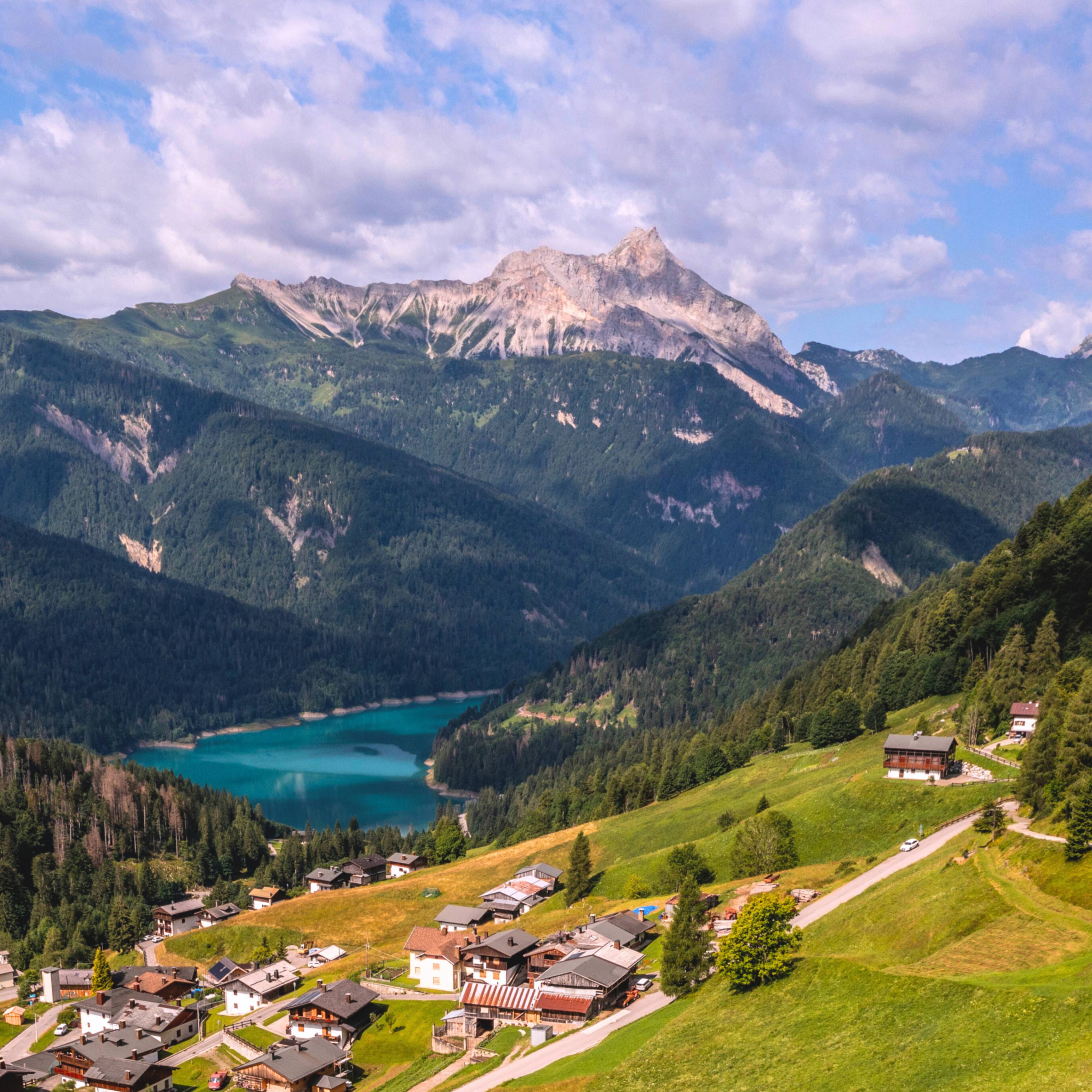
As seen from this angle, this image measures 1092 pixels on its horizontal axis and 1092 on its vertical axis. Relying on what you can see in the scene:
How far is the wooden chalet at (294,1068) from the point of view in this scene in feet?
280

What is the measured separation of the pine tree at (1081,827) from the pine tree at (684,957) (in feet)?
80.5

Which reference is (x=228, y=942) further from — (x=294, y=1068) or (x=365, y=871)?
(x=294, y=1068)

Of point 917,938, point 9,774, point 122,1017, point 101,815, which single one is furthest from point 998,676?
point 9,774

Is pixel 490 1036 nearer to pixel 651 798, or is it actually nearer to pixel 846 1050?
pixel 846 1050

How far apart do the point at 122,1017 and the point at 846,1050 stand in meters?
74.7

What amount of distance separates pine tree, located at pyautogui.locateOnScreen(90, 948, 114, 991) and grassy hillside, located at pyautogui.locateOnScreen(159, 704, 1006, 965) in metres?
12.3

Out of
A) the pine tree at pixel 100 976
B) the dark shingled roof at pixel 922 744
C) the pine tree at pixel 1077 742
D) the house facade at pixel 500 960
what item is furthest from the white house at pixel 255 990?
the pine tree at pixel 1077 742

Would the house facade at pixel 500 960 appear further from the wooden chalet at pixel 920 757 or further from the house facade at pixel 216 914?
the house facade at pixel 216 914

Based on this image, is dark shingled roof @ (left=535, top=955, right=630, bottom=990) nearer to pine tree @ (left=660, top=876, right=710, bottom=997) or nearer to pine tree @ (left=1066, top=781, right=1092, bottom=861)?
pine tree @ (left=660, top=876, right=710, bottom=997)

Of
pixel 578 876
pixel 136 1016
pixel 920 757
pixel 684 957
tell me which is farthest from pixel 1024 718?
pixel 136 1016

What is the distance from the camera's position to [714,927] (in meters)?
88.8

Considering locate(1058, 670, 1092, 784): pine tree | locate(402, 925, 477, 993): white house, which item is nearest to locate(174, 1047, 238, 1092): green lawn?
locate(402, 925, 477, 993): white house

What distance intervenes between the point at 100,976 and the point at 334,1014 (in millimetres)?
A: 39448

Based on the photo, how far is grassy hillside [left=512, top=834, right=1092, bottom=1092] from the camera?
5184 centimetres
